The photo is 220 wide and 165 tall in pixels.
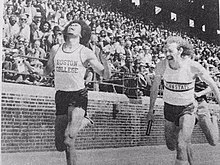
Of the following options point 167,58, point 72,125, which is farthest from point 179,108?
point 72,125

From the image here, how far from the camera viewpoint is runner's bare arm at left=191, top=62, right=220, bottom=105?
16.0 ft

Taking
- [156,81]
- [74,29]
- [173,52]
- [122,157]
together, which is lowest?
[122,157]

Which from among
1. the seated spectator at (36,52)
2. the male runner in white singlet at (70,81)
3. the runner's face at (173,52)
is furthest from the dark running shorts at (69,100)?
the runner's face at (173,52)

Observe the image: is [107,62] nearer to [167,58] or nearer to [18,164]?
[167,58]

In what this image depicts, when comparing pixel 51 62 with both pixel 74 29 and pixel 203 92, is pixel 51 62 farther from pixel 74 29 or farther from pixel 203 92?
pixel 203 92

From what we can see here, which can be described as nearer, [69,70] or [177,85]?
[69,70]

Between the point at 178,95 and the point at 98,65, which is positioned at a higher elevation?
the point at 98,65

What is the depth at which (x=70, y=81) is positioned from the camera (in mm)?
Answer: 4176

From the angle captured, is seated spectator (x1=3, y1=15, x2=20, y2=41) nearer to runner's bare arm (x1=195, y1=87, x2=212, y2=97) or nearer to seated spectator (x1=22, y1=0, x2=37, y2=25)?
seated spectator (x1=22, y1=0, x2=37, y2=25)

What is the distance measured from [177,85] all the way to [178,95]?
97mm

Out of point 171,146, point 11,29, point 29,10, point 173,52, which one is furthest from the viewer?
point 173,52

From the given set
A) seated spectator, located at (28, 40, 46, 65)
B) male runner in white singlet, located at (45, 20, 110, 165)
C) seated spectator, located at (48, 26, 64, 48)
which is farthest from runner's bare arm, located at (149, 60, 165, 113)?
seated spectator, located at (28, 40, 46, 65)

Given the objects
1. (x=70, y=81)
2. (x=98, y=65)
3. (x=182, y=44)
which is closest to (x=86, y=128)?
(x=70, y=81)

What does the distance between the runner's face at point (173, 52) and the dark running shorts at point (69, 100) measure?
105cm
